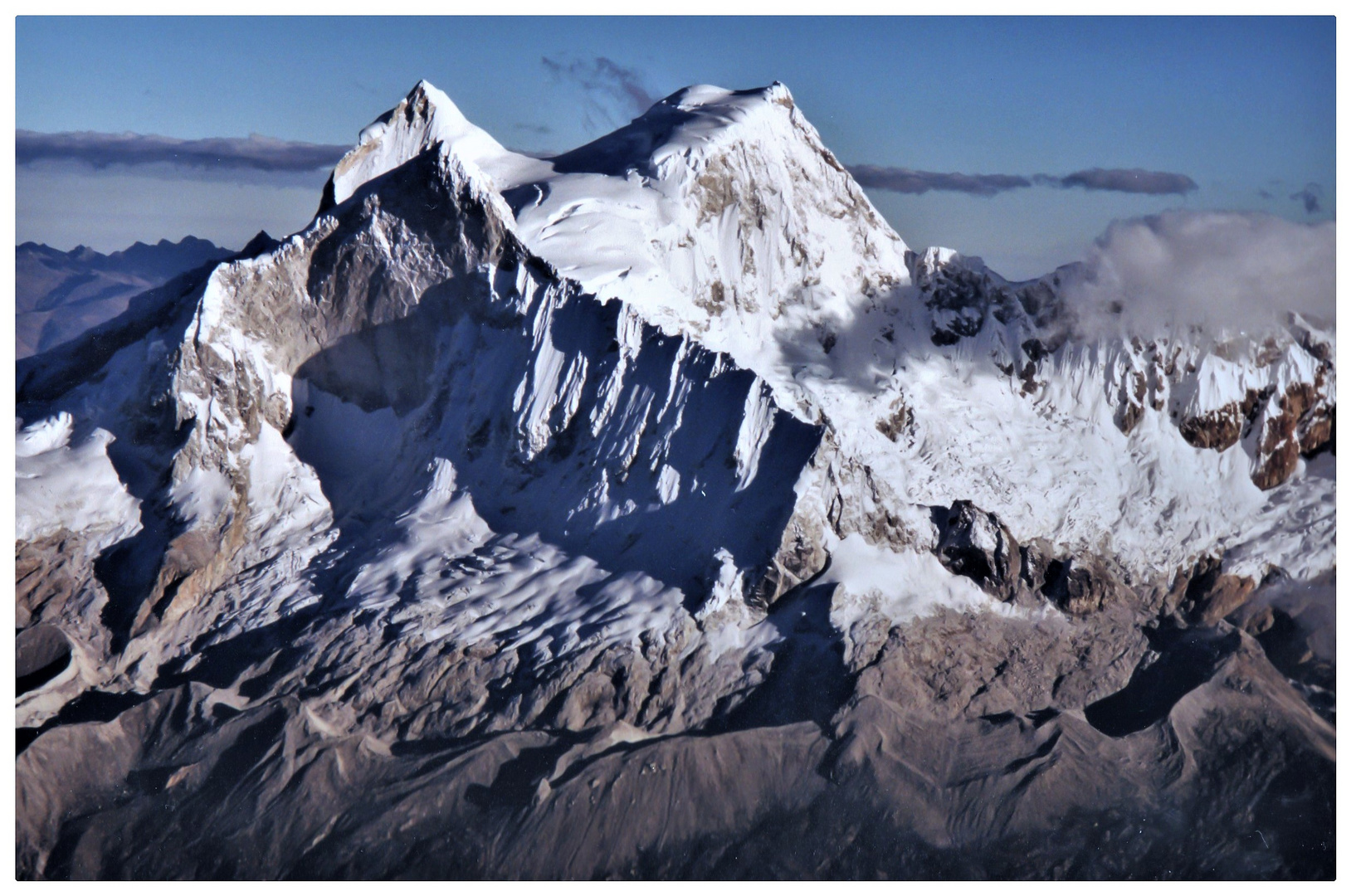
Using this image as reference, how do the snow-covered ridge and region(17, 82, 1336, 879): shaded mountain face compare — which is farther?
the snow-covered ridge

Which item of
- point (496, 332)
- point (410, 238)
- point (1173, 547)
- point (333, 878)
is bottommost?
point (333, 878)

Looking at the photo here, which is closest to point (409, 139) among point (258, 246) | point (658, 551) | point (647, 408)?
point (258, 246)

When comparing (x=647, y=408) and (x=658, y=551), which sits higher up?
(x=647, y=408)

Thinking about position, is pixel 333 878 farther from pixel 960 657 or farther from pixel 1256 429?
pixel 1256 429

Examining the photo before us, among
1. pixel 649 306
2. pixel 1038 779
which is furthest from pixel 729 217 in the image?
pixel 1038 779

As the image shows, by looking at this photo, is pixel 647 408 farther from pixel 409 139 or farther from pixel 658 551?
pixel 409 139

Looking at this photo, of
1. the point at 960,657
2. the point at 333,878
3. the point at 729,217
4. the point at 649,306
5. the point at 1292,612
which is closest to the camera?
the point at 333,878
